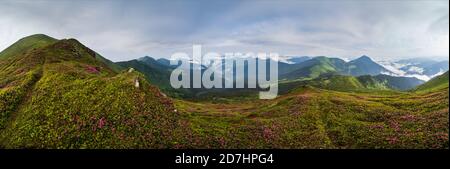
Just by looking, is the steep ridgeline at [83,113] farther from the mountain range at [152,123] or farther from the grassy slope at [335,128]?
the grassy slope at [335,128]

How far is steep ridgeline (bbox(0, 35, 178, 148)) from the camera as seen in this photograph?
135 ft

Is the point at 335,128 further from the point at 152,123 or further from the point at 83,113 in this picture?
the point at 83,113

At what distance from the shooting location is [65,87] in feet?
179

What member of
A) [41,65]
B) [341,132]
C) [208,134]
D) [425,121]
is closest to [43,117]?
[208,134]

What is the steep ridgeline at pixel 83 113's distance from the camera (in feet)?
135

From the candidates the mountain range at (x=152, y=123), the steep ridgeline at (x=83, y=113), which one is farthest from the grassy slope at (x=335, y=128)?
the steep ridgeline at (x=83, y=113)

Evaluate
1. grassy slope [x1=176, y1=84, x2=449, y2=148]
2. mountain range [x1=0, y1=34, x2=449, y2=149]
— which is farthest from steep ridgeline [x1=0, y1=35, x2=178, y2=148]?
grassy slope [x1=176, y1=84, x2=449, y2=148]

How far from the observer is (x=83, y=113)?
152ft

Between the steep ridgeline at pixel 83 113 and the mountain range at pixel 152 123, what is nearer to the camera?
the steep ridgeline at pixel 83 113

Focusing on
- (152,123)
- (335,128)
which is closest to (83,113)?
(152,123)
